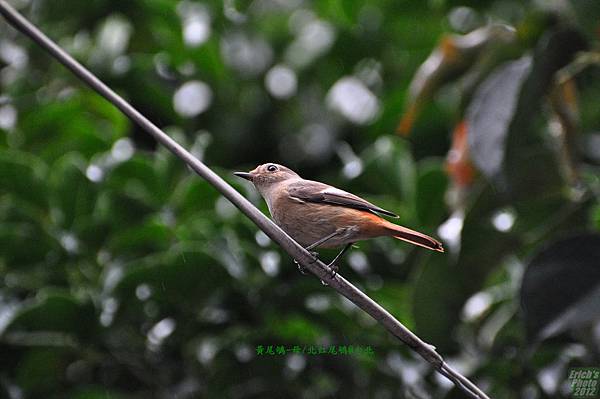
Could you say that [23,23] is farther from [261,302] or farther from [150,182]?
[261,302]

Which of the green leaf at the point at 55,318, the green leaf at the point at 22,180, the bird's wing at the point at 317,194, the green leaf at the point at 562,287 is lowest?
the green leaf at the point at 55,318

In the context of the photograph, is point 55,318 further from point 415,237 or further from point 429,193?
point 415,237

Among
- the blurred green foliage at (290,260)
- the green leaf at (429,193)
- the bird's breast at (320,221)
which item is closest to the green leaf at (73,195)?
the blurred green foliage at (290,260)

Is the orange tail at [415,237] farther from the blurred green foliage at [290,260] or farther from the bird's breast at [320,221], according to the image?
the blurred green foliage at [290,260]

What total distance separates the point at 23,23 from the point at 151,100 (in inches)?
35.1

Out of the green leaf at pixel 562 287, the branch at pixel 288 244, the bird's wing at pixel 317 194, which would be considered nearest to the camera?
the branch at pixel 288 244

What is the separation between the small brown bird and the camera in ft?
1.87

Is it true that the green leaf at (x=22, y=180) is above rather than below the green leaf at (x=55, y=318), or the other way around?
above

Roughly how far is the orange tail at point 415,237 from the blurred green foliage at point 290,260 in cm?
26

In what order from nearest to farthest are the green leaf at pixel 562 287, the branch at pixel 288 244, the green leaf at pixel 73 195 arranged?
the branch at pixel 288 244 → the green leaf at pixel 562 287 → the green leaf at pixel 73 195

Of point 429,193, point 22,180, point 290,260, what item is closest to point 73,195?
point 22,180

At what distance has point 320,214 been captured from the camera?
613 millimetres

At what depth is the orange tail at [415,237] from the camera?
0.55 metres

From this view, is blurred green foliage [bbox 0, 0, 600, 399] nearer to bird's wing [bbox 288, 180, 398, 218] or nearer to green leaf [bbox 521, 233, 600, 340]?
green leaf [bbox 521, 233, 600, 340]
